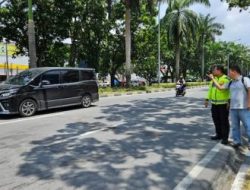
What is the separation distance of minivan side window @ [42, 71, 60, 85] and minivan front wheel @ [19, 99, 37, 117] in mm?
1045

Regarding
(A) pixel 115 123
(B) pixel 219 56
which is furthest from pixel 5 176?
(B) pixel 219 56

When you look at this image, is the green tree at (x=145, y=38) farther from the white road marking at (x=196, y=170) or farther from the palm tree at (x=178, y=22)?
the white road marking at (x=196, y=170)

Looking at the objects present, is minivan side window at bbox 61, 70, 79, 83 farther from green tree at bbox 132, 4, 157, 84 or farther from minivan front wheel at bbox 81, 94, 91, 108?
green tree at bbox 132, 4, 157, 84

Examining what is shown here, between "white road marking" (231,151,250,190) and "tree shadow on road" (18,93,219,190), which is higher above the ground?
"tree shadow on road" (18,93,219,190)

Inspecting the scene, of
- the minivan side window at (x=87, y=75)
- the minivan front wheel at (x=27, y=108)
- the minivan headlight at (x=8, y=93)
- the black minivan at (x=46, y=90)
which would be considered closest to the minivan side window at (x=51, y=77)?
the black minivan at (x=46, y=90)

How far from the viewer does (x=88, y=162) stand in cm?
705

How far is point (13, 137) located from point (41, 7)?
23656 millimetres

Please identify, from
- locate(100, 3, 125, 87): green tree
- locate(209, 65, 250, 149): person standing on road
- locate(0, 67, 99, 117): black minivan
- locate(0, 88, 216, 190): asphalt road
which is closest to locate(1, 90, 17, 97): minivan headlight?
locate(0, 67, 99, 117): black minivan

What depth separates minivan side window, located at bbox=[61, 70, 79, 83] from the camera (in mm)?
15640

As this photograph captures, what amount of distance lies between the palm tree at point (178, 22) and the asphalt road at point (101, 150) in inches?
1338

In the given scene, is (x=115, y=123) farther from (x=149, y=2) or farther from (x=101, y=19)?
(x=101, y=19)

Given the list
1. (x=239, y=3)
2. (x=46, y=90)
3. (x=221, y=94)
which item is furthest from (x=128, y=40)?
(x=221, y=94)

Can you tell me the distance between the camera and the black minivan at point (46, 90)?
13.6 m

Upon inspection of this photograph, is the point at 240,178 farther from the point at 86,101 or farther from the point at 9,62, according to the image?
the point at 9,62
